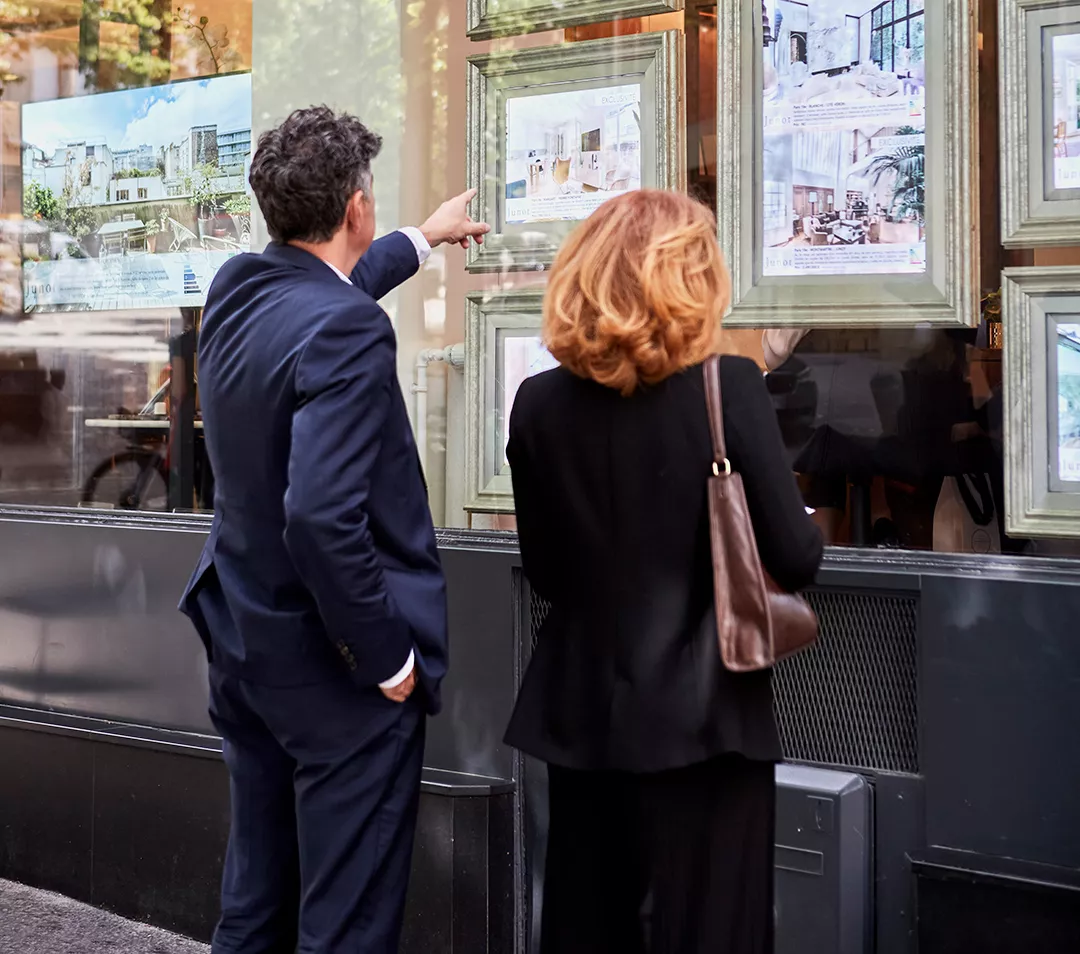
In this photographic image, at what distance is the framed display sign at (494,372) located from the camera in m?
4.25

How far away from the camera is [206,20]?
4.95 metres

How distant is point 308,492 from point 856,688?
5.87ft

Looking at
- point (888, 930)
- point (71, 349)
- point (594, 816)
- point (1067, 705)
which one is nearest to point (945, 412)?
point (1067, 705)

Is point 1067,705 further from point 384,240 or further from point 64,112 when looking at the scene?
point 64,112

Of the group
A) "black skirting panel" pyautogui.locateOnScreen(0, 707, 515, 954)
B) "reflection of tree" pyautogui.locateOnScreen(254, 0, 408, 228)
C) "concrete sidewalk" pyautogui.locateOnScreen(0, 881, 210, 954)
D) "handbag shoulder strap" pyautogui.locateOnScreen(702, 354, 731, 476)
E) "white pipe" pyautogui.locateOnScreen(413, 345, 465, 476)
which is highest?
"reflection of tree" pyautogui.locateOnScreen(254, 0, 408, 228)

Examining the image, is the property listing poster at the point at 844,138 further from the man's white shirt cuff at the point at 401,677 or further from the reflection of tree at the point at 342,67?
the man's white shirt cuff at the point at 401,677

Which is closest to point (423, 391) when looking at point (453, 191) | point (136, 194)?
point (453, 191)

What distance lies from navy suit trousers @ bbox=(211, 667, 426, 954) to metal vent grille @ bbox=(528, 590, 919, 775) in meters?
1.31

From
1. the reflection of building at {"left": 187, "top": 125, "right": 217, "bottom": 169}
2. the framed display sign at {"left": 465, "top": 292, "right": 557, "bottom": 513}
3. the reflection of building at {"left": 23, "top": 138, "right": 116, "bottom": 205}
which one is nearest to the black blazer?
the framed display sign at {"left": 465, "top": 292, "right": 557, "bottom": 513}

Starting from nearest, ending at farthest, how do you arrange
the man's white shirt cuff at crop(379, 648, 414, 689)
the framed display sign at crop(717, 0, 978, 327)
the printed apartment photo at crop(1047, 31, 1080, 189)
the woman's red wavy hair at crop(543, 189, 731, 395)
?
the woman's red wavy hair at crop(543, 189, 731, 395), the man's white shirt cuff at crop(379, 648, 414, 689), the printed apartment photo at crop(1047, 31, 1080, 189), the framed display sign at crop(717, 0, 978, 327)

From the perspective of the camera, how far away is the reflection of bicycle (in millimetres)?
5043

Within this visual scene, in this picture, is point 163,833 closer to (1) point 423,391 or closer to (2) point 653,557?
(1) point 423,391

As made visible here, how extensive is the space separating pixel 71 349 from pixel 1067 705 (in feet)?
12.6

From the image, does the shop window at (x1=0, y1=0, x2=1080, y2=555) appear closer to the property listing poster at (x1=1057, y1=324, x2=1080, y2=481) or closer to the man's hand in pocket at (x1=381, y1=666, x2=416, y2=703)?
the property listing poster at (x1=1057, y1=324, x2=1080, y2=481)
